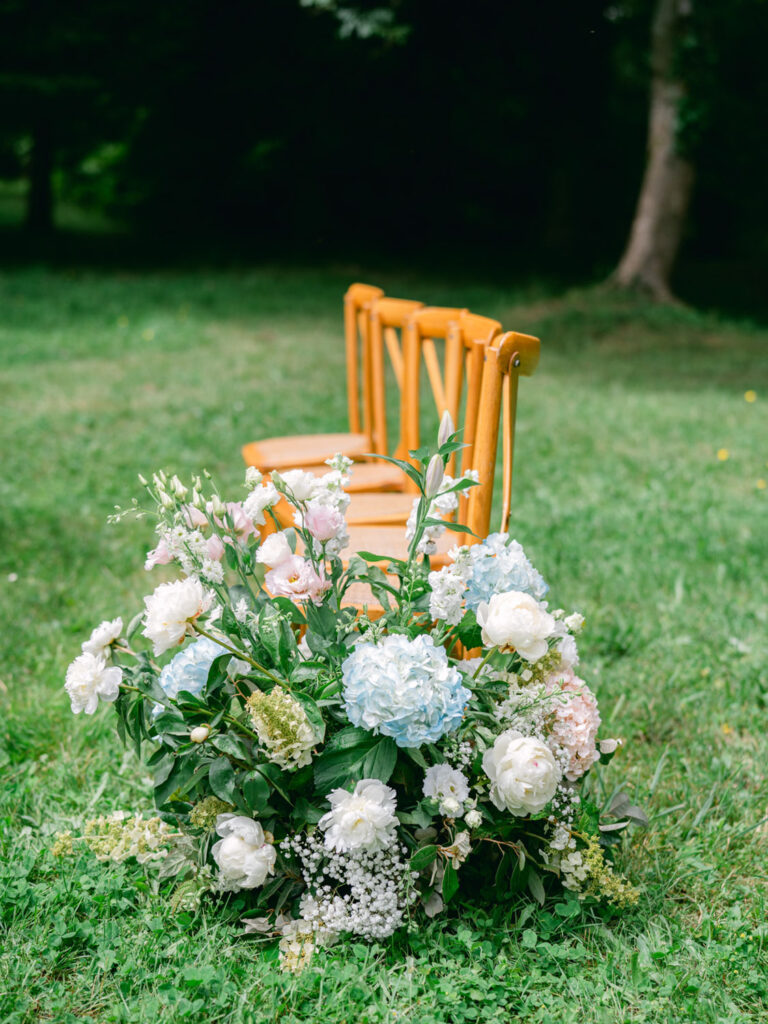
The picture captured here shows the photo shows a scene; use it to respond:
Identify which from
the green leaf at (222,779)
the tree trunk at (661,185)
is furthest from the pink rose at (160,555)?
the tree trunk at (661,185)

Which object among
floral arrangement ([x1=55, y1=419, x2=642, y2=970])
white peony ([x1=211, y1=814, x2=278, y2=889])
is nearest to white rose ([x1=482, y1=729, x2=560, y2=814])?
floral arrangement ([x1=55, y1=419, x2=642, y2=970])

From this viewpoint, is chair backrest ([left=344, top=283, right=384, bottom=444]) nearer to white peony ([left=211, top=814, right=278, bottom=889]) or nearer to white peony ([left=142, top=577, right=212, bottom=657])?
white peony ([left=142, top=577, right=212, bottom=657])

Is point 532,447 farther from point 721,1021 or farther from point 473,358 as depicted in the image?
point 721,1021

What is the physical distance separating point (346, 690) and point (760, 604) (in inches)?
95.3

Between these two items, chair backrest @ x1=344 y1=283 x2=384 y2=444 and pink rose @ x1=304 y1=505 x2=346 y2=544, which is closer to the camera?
pink rose @ x1=304 y1=505 x2=346 y2=544

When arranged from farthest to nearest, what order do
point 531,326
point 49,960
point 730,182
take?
point 730,182
point 531,326
point 49,960

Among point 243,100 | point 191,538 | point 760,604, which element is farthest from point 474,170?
point 191,538

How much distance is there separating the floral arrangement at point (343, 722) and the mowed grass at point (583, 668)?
0.35ft

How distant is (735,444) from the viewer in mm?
6051

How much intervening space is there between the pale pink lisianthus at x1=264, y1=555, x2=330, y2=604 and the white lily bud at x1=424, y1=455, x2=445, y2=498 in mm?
280

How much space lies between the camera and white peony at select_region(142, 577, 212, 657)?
178cm

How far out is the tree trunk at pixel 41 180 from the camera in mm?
17047

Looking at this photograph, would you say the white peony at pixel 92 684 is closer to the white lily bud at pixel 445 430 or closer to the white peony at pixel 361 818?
the white peony at pixel 361 818

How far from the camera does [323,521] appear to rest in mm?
1820
